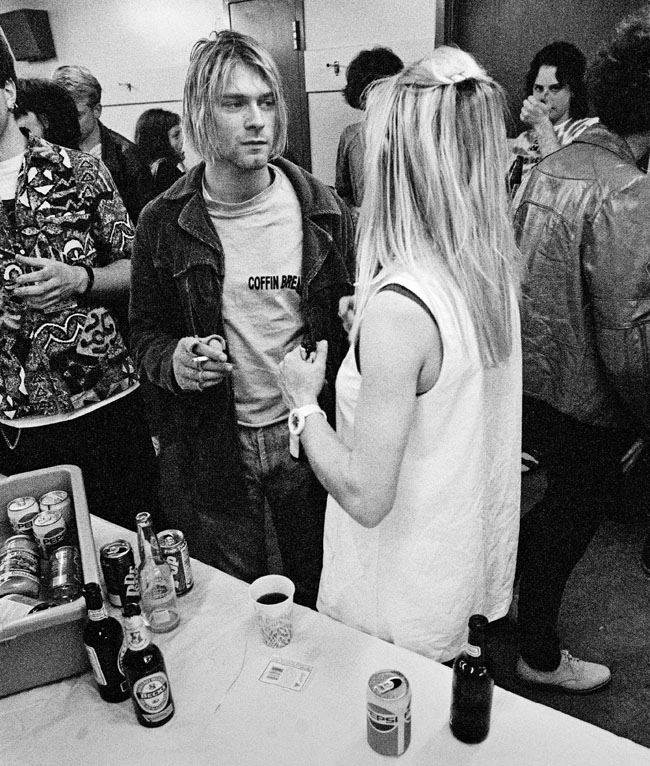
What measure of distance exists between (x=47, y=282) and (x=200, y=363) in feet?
1.37

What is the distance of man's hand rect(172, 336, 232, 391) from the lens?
4.65ft

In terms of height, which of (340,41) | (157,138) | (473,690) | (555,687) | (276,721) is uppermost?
(340,41)

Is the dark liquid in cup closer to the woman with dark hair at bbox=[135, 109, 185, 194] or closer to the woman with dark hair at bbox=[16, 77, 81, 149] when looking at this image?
the woman with dark hair at bbox=[16, 77, 81, 149]

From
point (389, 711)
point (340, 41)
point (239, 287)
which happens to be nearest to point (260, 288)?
point (239, 287)

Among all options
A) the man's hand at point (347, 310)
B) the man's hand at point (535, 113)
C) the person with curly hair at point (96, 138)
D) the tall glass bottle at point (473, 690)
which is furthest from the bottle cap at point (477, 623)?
the person with curly hair at point (96, 138)

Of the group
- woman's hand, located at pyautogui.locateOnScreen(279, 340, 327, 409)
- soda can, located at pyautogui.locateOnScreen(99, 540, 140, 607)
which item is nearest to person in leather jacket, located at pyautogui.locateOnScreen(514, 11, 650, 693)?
woman's hand, located at pyautogui.locateOnScreen(279, 340, 327, 409)

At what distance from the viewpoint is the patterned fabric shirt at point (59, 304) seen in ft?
4.92

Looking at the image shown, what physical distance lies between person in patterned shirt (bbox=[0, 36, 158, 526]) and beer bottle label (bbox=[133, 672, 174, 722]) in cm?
83

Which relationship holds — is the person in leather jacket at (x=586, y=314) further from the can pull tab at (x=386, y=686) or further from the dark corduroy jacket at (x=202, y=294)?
the can pull tab at (x=386, y=686)

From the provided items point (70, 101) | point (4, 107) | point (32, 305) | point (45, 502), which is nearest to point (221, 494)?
point (45, 502)

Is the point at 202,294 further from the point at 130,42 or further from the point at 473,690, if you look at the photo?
the point at 130,42

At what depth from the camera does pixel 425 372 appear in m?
0.92

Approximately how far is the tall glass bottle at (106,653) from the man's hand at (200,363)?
1.96ft

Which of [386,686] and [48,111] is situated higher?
[48,111]
